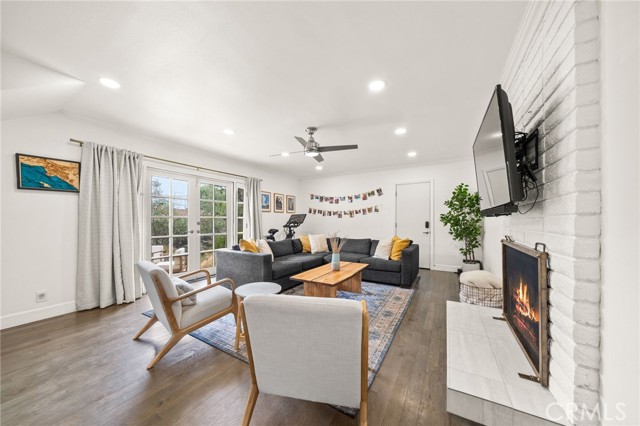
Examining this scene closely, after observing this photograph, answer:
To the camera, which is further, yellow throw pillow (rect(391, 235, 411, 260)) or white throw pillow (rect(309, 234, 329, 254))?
white throw pillow (rect(309, 234, 329, 254))

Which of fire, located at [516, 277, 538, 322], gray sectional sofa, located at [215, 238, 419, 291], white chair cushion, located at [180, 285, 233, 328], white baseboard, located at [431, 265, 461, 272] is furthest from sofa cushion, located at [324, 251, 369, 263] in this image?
fire, located at [516, 277, 538, 322]

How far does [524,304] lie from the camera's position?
4.87 ft

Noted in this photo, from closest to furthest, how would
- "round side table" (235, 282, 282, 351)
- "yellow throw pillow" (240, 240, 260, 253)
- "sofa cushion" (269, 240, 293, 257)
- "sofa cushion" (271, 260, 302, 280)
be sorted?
"round side table" (235, 282, 282, 351), "sofa cushion" (271, 260, 302, 280), "yellow throw pillow" (240, 240, 260, 253), "sofa cushion" (269, 240, 293, 257)

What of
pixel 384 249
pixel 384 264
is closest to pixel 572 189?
pixel 384 264

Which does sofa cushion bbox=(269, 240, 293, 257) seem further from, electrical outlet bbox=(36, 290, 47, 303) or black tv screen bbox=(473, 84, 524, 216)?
black tv screen bbox=(473, 84, 524, 216)

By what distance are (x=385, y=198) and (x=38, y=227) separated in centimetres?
558

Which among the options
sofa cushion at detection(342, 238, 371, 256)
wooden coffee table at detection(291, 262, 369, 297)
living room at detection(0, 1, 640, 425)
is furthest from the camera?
sofa cushion at detection(342, 238, 371, 256)

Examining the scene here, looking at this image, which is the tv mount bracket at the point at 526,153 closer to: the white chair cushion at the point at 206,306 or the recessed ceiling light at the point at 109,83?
the white chair cushion at the point at 206,306

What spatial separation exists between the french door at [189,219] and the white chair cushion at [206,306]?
206 centimetres

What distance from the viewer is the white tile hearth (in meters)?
1.05

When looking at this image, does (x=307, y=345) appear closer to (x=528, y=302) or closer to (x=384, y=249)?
(x=528, y=302)

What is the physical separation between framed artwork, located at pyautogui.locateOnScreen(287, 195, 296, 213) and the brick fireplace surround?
17.8 feet

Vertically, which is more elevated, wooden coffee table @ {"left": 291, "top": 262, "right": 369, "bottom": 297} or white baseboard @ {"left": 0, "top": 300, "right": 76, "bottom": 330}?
wooden coffee table @ {"left": 291, "top": 262, "right": 369, "bottom": 297}

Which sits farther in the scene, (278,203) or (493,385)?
(278,203)
